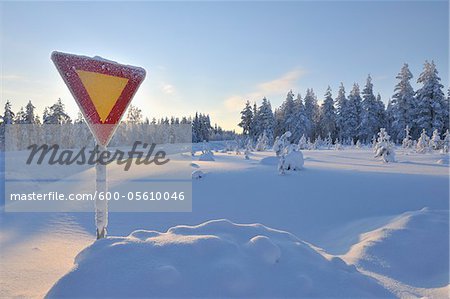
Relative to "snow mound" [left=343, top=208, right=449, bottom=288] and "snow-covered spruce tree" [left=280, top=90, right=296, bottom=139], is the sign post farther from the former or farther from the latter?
"snow-covered spruce tree" [left=280, top=90, right=296, bottom=139]

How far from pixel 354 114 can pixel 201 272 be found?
47611mm

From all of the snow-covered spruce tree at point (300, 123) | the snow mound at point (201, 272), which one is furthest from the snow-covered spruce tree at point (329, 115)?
the snow mound at point (201, 272)

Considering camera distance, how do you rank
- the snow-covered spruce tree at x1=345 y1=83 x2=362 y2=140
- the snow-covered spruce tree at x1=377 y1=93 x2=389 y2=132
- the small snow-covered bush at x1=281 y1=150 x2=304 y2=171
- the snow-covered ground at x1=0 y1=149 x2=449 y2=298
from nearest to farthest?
the snow-covered ground at x1=0 y1=149 x2=449 y2=298 < the small snow-covered bush at x1=281 y1=150 x2=304 y2=171 < the snow-covered spruce tree at x1=377 y1=93 x2=389 y2=132 < the snow-covered spruce tree at x1=345 y1=83 x2=362 y2=140

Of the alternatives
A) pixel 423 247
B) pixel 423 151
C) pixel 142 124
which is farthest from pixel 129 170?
pixel 142 124

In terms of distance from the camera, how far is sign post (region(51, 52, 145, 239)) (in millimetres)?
2092

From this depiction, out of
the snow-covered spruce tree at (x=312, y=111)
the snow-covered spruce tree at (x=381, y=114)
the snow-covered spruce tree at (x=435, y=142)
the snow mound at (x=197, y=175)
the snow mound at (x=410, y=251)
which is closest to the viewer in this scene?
the snow mound at (x=410, y=251)

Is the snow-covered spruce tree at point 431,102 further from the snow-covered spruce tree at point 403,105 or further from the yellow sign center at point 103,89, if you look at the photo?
the yellow sign center at point 103,89

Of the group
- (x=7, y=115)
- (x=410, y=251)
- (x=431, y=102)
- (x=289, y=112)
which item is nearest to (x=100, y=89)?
(x=410, y=251)

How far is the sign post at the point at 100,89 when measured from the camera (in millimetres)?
2092

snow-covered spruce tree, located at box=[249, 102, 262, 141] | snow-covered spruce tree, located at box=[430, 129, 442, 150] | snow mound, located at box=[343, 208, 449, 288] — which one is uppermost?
snow-covered spruce tree, located at box=[249, 102, 262, 141]

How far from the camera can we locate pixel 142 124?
69500 mm

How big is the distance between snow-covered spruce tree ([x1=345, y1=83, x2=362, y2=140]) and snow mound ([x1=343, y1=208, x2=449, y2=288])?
42.0 m

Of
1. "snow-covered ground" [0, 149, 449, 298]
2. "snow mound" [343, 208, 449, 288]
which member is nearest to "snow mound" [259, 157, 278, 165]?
"snow-covered ground" [0, 149, 449, 298]

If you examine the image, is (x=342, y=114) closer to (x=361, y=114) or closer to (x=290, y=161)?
(x=361, y=114)
